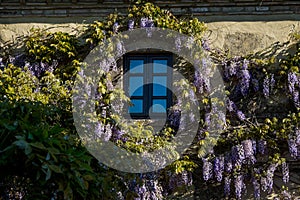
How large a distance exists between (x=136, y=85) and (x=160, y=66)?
1.22ft

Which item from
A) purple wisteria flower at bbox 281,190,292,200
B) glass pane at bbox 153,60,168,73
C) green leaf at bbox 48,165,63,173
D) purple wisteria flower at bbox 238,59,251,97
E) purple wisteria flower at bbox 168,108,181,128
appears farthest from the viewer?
glass pane at bbox 153,60,168,73

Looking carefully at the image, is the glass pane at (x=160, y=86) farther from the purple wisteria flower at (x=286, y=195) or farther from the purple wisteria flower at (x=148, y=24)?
the purple wisteria flower at (x=286, y=195)

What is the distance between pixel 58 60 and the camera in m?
7.29

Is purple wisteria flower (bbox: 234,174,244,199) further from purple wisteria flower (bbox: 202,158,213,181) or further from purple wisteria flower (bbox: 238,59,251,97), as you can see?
purple wisteria flower (bbox: 238,59,251,97)

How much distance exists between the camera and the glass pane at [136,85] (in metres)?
7.21

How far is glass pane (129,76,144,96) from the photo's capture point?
7.21 metres

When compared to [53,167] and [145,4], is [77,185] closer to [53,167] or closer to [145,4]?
[53,167]

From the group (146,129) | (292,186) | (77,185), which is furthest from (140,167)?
(77,185)

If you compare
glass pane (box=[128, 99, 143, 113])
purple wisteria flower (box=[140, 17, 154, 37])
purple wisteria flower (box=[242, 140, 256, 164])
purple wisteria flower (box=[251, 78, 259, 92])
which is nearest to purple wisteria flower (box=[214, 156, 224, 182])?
purple wisteria flower (box=[242, 140, 256, 164])

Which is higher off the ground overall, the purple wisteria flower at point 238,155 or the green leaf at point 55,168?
the purple wisteria flower at point 238,155

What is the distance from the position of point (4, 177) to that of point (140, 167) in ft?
8.43

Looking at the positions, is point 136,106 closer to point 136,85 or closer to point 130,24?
point 136,85

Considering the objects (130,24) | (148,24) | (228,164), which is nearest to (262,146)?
(228,164)

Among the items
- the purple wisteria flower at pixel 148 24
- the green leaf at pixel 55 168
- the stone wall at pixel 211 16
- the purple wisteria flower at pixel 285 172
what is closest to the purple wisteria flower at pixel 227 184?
the purple wisteria flower at pixel 285 172
